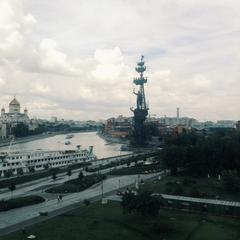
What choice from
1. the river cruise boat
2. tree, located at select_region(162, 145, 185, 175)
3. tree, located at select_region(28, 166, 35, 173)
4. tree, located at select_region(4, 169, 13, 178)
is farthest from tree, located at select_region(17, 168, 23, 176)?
tree, located at select_region(162, 145, 185, 175)

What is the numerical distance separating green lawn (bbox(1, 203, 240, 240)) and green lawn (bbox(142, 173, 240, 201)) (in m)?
6.28

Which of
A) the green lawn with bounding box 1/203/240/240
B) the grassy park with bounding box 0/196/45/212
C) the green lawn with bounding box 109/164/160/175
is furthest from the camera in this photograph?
the green lawn with bounding box 109/164/160/175

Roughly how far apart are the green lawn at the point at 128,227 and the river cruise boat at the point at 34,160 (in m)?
29.6

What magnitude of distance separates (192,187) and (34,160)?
30.6m

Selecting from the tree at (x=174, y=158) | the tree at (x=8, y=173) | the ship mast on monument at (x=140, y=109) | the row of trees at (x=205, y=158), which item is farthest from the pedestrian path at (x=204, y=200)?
the ship mast on monument at (x=140, y=109)

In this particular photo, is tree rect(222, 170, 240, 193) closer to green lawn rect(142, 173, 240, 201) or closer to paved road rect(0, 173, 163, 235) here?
green lawn rect(142, 173, 240, 201)

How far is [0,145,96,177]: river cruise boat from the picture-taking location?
6467 cm

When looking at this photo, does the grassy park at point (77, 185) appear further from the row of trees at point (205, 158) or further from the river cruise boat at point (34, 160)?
the river cruise boat at point (34, 160)

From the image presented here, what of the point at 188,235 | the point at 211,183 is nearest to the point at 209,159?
the point at 211,183

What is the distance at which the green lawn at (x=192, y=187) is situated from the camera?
42344mm

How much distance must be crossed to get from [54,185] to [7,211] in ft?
45.1

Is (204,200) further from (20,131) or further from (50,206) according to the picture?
(20,131)

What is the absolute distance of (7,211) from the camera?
125ft

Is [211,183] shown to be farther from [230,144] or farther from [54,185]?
[54,185]
